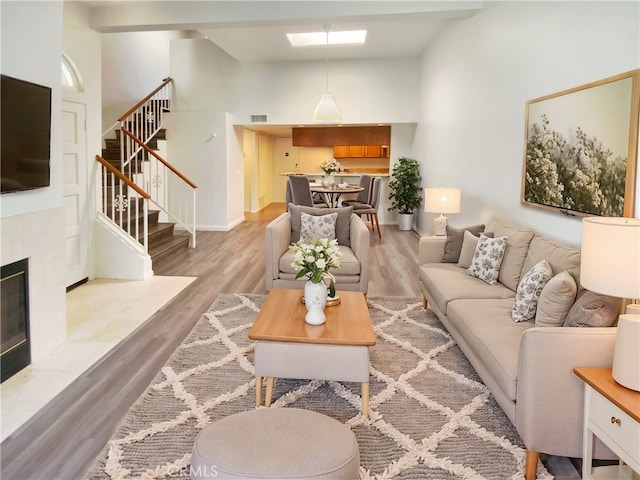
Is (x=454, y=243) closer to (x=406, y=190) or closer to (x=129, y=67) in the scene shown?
(x=406, y=190)

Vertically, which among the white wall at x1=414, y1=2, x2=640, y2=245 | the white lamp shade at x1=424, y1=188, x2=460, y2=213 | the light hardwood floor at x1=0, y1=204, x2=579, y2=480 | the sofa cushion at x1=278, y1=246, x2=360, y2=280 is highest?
the white wall at x1=414, y1=2, x2=640, y2=245

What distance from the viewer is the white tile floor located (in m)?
2.68

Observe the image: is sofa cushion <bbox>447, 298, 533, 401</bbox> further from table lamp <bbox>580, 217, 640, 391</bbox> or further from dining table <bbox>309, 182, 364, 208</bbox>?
dining table <bbox>309, 182, 364, 208</bbox>

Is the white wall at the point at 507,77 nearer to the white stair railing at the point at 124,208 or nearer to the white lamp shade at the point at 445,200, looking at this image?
the white lamp shade at the point at 445,200

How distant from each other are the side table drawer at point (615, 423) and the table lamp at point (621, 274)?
113mm

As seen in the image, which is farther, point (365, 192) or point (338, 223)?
point (365, 192)

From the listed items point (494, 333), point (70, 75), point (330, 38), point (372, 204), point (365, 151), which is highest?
point (330, 38)

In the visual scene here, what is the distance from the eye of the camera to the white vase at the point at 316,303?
2811mm

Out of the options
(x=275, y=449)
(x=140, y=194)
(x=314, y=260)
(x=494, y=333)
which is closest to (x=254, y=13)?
(x=140, y=194)

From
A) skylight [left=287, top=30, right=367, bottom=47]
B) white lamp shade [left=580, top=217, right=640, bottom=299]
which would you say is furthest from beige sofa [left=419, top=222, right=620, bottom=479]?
skylight [left=287, top=30, right=367, bottom=47]

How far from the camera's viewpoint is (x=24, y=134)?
9.70 ft

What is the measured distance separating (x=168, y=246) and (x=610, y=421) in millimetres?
5955

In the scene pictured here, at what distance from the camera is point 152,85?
929cm

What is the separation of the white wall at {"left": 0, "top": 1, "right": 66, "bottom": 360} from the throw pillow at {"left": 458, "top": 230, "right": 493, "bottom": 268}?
123 inches
